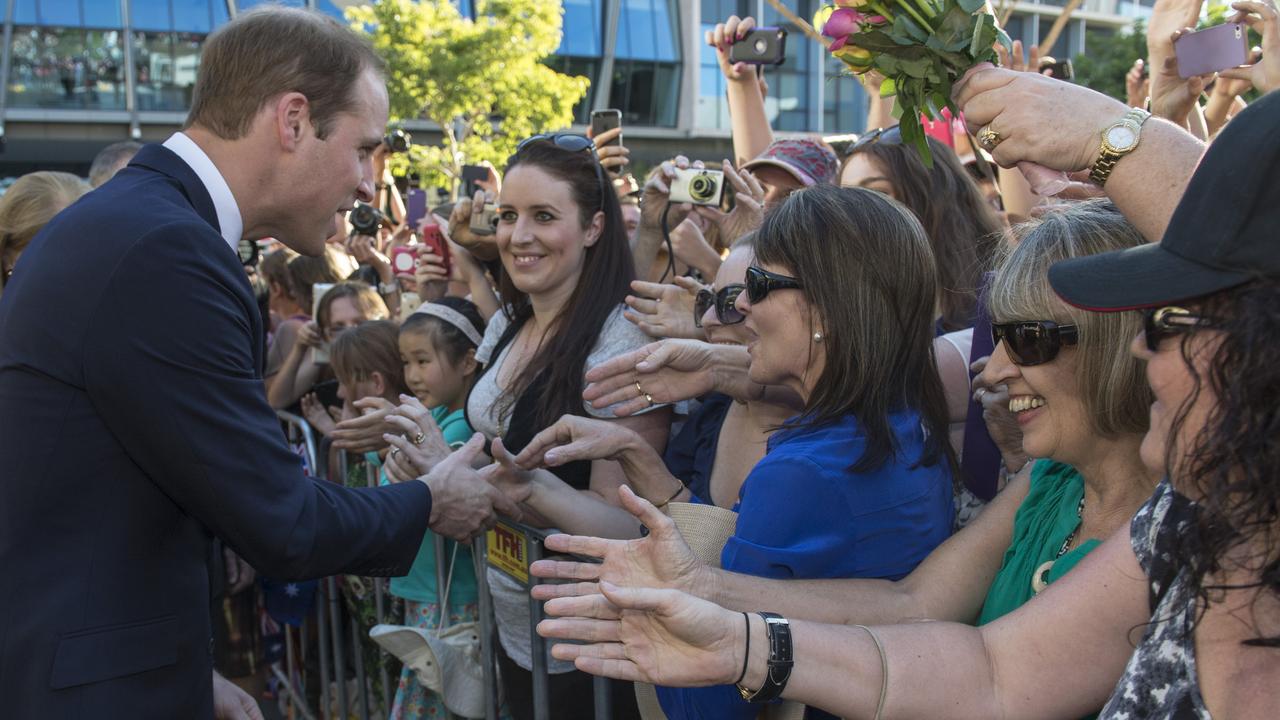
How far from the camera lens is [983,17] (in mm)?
2047

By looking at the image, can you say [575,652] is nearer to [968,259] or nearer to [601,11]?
[968,259]

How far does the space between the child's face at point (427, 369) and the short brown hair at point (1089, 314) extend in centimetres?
264

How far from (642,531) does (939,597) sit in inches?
45.3

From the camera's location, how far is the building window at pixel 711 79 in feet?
123

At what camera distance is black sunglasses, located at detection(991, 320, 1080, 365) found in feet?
6.86

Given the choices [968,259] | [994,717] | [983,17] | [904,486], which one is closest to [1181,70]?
[968,259]

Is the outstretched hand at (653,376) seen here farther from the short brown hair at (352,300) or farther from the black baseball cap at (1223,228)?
the short brown hair at (352,300)

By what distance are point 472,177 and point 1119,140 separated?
13.6ft

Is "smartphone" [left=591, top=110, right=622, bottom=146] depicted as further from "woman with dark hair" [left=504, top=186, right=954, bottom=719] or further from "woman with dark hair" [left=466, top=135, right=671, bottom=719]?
"woman with dark hair" [left=504, top=186, right=954, bottom=719]

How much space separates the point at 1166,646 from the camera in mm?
1557

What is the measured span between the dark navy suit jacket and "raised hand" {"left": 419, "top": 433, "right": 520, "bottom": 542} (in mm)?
690

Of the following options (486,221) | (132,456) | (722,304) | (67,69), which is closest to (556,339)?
(722,304)

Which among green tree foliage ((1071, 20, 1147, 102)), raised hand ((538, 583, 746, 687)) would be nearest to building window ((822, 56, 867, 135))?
green tree foliage ((1071, 20, 1147, 102))

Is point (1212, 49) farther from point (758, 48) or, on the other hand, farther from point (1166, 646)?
point (1166, 646)
